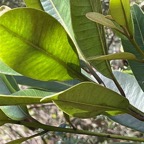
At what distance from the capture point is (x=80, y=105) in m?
0.57

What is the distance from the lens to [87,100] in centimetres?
57

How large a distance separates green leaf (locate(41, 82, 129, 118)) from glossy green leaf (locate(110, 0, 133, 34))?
102 millimetres

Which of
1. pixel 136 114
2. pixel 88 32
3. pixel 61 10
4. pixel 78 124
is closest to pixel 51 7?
pixel 61 10

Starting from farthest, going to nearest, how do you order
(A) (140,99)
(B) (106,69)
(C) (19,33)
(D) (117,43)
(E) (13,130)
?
(D) (117,43), (E) (13,130), (A) (140,99), (B) (106,69), (C) (19,33)

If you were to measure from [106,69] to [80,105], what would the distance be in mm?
139

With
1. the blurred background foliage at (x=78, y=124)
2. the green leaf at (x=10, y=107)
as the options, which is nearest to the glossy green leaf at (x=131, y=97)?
the green leaf at (x=10, y=107)

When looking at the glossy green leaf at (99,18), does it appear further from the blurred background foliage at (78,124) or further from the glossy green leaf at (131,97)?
the blurred background foliage at (78,124)

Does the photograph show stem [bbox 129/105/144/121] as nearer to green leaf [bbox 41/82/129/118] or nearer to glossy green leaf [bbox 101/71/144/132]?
green leaf [bbox 41/82/129/118]

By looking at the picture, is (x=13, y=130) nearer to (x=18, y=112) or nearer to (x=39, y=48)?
(x=18, y=112)

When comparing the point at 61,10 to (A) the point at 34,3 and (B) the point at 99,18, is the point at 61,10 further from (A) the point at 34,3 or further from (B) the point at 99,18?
(B) the point at 99,18

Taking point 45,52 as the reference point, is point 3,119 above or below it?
below

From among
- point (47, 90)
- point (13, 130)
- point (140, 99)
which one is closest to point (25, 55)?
point (47, 90)

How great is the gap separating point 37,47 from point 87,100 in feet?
0.34

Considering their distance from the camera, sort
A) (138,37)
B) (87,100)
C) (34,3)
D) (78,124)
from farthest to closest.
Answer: (78,124)
(138,37)
(34,3)
(87,100)
